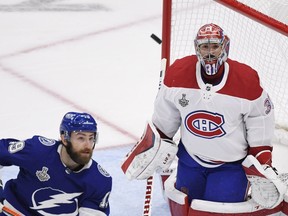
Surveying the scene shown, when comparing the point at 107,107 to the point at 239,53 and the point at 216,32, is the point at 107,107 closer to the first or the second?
the point at 239,53

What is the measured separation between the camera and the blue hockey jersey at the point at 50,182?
135 inches

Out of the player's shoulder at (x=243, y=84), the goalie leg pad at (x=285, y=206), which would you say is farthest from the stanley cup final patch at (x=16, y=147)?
the goalie leg pad at (x=285, y=206)

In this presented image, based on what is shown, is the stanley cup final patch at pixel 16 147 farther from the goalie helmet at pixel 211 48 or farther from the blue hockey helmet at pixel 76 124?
the goalie helmet at pixel 211 48

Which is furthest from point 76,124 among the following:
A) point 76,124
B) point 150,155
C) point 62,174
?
point 150,155

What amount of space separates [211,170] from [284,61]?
38.1 inches

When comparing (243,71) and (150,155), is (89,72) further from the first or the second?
(243,71)

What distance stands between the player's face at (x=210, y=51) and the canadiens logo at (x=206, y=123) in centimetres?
19

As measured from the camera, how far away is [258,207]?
3.71 meters

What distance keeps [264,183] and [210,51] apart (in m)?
0.49

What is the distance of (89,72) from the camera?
5.79m

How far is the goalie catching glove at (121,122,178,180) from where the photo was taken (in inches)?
147

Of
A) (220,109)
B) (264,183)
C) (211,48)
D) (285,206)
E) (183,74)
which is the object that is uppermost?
(211,48)

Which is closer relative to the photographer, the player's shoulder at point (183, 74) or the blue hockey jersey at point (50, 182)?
the blue hockey jersey at point (50, 182)

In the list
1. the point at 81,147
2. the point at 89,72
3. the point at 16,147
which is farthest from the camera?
the point at 89,72
